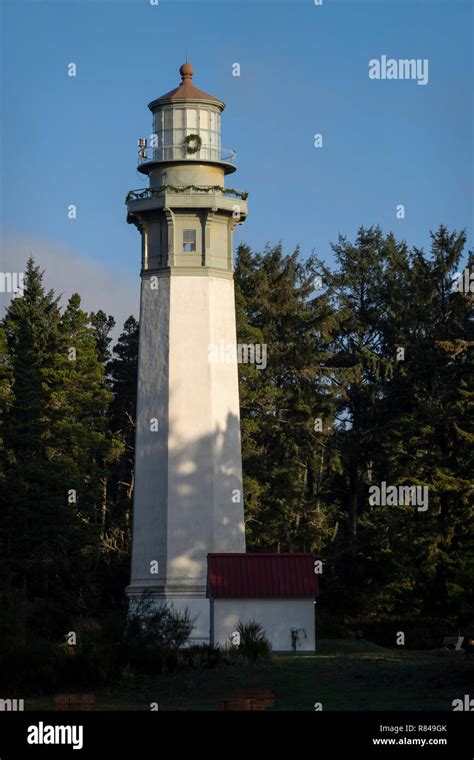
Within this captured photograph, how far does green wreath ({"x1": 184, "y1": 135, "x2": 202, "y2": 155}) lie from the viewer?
53.5 m

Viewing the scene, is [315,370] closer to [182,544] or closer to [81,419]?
[81,419]

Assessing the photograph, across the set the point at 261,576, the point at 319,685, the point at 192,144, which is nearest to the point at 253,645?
the point at 261,576

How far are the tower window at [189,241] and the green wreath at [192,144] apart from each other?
98.4 inches

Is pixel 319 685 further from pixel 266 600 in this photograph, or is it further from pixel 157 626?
pixel 266 600

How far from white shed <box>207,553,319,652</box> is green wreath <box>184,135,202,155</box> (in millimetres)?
13150

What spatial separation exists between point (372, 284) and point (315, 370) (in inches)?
189

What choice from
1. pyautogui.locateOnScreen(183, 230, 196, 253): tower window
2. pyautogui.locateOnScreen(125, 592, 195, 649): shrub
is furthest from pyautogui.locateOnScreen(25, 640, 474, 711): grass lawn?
pyautogui.locateOnScreen(183, 230, 196, 253): tower window

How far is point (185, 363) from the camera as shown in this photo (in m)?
52.2

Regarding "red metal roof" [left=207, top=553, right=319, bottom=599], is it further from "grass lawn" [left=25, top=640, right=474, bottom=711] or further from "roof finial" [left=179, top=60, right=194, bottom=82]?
"roof finial" [left=179, top=60, right=194, bottom=82]

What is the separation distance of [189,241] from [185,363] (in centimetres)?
404

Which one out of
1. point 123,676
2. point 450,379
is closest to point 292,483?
point 450,379

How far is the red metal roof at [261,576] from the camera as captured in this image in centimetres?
4816

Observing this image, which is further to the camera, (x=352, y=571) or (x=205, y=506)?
(x=352, y=571)

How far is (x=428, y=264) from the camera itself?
224 feet
